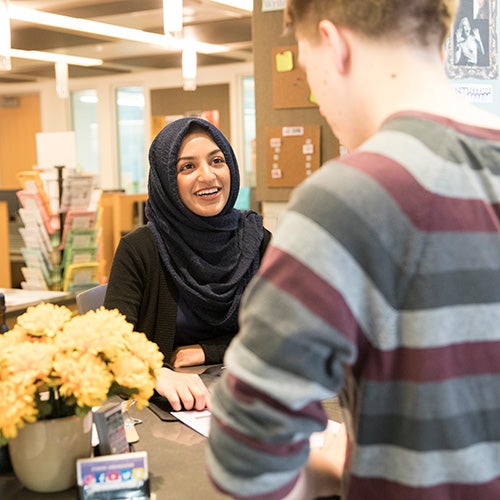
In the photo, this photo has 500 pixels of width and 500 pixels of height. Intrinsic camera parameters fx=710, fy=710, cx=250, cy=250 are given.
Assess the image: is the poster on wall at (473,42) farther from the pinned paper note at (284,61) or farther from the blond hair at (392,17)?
the blond hair at (392,17)

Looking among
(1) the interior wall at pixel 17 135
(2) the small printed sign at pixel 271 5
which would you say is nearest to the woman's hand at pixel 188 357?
(2) the small printed sign at pixel 271 5

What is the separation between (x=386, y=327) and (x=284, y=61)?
279 centimetres

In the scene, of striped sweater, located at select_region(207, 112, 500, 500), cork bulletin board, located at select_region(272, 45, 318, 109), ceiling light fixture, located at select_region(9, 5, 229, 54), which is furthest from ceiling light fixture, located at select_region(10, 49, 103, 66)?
striped sweater, located at select_region(207, 112, 500, 500)

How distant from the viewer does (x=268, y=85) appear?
11.2ft

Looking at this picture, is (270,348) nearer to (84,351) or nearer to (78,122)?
(84,351)

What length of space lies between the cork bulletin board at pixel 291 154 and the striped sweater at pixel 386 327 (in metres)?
2.64

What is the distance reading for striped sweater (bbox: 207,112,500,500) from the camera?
0.68m

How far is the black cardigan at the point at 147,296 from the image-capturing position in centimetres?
206

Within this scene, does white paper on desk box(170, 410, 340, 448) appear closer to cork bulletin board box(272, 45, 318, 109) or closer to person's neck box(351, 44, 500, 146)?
person's neck box(351, 44, 500, 146)

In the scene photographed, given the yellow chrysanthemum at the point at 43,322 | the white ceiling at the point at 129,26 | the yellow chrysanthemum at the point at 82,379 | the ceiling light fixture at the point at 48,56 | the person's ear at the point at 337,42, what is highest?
the white ceiling at the point at 129,26

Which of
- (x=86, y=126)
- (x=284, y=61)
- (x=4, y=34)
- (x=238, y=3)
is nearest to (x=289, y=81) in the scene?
(x=284, y=61)

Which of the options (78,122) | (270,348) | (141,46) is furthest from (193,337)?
(78,122)

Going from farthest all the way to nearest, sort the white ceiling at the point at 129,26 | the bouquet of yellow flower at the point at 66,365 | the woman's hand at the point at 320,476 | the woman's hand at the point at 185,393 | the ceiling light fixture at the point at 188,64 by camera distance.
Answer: the white ceiling at the point at 129,26, the ceiling light fixture at the point at 188,64, the woman's hand at the point at 185,393, the bouquet of yellow flower at the point at 66,365, the woman's hand at the point at 320,476

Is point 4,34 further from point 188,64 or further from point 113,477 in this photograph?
point 113,477
